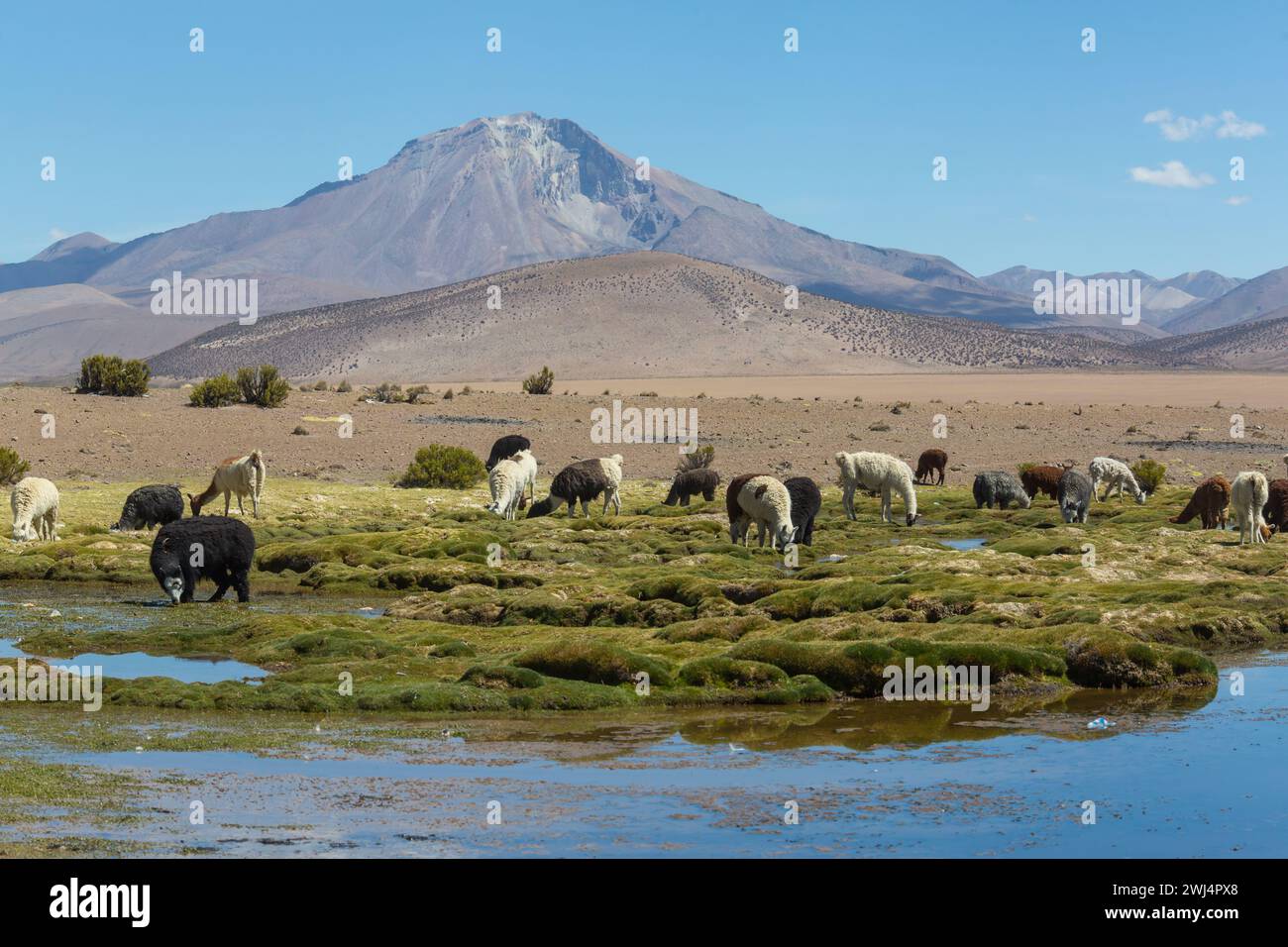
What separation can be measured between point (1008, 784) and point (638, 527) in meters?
21.3

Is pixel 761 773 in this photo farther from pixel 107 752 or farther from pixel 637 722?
pixel 107 752

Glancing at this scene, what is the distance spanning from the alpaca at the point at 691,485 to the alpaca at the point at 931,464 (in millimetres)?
10079

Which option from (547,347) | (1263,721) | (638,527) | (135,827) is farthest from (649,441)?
(547,347)

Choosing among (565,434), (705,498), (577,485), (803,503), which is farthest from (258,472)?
(565,434)

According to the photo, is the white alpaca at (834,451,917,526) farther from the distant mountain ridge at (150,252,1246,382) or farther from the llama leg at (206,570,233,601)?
the distant mountain ridge at (150,252,1246,382)

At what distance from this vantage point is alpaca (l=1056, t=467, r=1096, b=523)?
122 feet

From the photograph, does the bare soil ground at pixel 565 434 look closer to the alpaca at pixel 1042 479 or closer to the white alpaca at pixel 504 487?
the alpaca at pixel 1042 479

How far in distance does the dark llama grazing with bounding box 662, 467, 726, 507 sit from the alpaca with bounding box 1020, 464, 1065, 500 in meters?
8.94

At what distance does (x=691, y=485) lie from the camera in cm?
4216

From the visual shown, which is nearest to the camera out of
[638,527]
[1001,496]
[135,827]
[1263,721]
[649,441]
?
[135,827]

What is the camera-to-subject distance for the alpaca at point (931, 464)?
49.8 m

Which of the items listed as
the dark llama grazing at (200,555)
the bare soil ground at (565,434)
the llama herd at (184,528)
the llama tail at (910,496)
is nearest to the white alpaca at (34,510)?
the llama herd at (184,528)

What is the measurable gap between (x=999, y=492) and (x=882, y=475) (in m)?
5.76

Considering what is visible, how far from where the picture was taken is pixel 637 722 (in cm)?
1816
